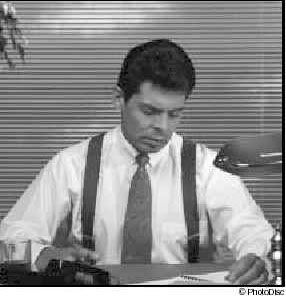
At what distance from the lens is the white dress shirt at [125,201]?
248 centimetres

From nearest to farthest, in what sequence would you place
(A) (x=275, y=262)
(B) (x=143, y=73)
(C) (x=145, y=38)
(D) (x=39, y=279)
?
(D) (x=39, y=279) < (A) (x=275, y=262) < (B) (x=143, y=73) < (C) (x=145, y=38)

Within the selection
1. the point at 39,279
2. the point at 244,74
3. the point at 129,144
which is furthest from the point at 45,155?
the point at 39,279

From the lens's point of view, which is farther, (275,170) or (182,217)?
(182,217)

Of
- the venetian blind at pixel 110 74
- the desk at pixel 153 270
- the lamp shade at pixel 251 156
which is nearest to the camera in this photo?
the lamp shade at pixel 251 156

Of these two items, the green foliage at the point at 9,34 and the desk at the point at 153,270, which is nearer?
the desk at the point at 153,270

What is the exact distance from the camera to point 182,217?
2555mm

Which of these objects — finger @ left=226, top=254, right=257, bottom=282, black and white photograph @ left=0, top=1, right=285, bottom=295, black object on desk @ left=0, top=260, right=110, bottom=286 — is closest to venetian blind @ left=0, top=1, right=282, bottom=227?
black and white photograph @ left=0, top=1, right=285, bottom=295

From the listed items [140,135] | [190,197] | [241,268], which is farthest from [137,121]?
[241,268]

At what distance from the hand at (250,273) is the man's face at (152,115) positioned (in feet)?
2.04

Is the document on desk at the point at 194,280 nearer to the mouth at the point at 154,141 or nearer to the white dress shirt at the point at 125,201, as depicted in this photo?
the white dress shirt at the point at 125,201

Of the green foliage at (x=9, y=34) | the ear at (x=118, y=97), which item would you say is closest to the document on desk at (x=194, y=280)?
the ear at (x=118, y=97)

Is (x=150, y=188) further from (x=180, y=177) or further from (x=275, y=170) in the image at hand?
(x=275, y=170)

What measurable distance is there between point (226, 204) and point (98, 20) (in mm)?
822

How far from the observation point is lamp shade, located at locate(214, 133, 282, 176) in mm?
1791
